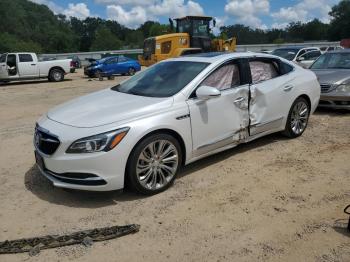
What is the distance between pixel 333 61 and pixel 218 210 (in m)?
7.15

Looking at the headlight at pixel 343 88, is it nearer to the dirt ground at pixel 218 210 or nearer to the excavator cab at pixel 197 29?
the dirt ground at pixel 218 210

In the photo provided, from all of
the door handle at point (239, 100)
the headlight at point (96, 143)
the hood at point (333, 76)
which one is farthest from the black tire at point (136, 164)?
the hood at point (333, 76)

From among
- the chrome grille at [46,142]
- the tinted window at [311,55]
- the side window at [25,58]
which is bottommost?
the chrome grille at [46,142]

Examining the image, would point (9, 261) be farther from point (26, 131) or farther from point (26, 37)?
point (26, 37)

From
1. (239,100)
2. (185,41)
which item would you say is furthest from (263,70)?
(185,41)

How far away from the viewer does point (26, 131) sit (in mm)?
8383

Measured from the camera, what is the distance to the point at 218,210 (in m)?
4.32

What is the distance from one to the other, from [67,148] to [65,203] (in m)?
0.70

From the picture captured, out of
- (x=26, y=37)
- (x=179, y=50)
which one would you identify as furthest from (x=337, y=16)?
(x=179, y=50)

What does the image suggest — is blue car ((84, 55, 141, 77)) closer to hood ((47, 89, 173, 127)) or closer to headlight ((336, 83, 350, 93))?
headlight ((336, 83, 350, 93))

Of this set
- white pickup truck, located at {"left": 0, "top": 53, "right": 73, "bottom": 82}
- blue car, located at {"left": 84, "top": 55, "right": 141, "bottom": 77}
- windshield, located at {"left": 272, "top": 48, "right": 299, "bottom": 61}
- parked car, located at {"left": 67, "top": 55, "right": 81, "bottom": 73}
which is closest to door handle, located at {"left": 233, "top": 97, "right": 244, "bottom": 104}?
windshield, located at {"left": 272, "top": 48, "right": 299, "bottom": 61}

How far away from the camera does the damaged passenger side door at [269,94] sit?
19.3 feet

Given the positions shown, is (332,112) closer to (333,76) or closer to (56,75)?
(333,76)

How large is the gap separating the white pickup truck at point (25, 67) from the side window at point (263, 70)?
17.3 m
